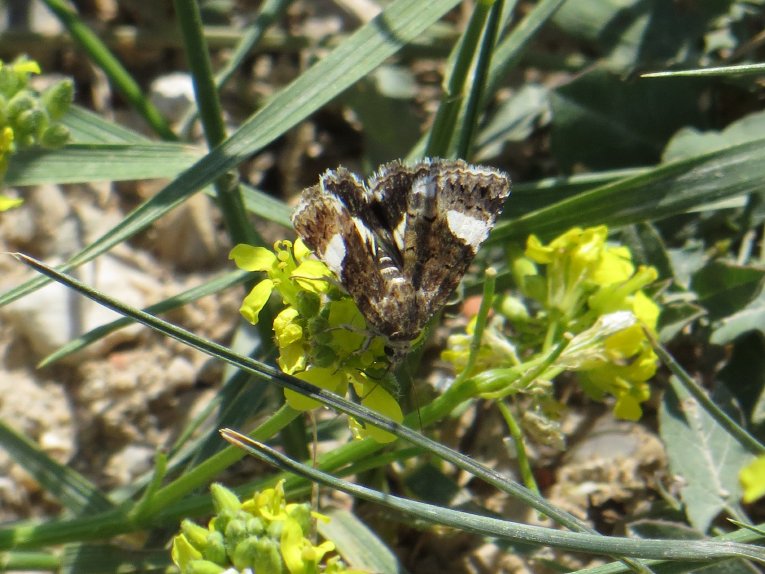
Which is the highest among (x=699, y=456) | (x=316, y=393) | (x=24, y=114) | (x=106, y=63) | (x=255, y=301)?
(x=106, y=63)

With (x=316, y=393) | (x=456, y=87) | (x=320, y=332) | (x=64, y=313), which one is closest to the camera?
(x=316, y=393)

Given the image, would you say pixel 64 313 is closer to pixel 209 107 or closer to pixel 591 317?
pixel 209 107

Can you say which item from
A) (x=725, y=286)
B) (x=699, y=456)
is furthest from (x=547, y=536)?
(x=725, y=286)

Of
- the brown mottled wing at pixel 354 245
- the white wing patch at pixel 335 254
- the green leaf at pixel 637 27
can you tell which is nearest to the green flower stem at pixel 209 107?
the brown mottled wing at pixel 354 245

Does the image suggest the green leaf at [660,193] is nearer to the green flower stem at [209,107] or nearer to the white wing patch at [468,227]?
the white wing patch at [468,227]

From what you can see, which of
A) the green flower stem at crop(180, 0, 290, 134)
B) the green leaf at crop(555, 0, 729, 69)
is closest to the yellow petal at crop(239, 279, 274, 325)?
the green flower stem at crop(180, 0, 290, 134)
